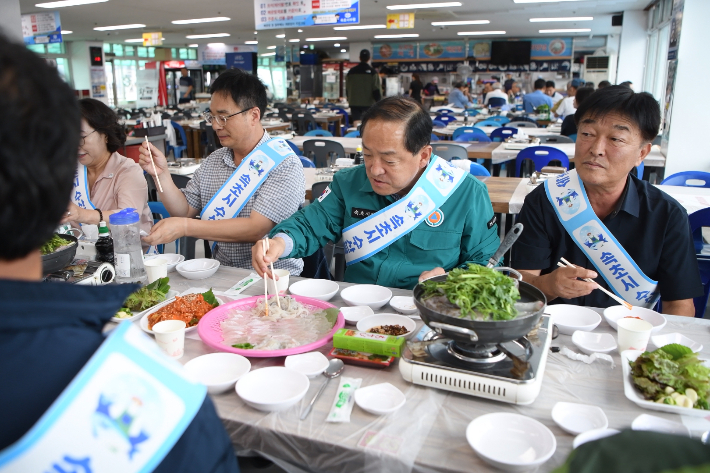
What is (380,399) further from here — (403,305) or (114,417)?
(114,417)

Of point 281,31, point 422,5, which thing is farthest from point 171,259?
point 281,31

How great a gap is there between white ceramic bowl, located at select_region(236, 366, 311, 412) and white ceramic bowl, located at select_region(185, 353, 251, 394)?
0.12 feet

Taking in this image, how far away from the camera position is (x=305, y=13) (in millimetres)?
8555

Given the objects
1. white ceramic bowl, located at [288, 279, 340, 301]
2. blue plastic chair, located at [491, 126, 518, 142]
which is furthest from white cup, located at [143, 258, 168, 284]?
blue plastic chair, located at [491, 126, 518, 142]

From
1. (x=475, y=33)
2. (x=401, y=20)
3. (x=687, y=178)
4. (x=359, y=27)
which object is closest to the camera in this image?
(x=687, y=178)

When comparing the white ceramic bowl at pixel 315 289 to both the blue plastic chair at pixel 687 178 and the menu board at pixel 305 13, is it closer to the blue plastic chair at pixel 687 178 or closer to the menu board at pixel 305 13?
the blue plastic chair at pixel 687 178

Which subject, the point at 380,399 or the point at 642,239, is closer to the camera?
the point at 380,399

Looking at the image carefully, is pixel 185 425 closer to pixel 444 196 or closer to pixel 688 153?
pixel 444 196

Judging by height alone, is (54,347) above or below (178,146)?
above

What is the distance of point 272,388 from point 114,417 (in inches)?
26.7

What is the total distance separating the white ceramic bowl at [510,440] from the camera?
3.33 feet

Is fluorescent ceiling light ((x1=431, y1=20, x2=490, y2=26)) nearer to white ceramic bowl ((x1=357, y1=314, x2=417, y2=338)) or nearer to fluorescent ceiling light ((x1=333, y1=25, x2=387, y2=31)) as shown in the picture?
fluorescent ceiling light ((x1=333, y1=25, x2=387, y2=31))

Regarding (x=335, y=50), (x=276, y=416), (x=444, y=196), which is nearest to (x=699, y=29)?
(x=444, y=196)

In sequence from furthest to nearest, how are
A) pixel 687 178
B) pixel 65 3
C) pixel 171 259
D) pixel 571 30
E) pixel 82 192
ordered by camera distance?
pixel 571 30, pixel 65 3, pixel 687 178, pixel 82 192, pixel 171 259
